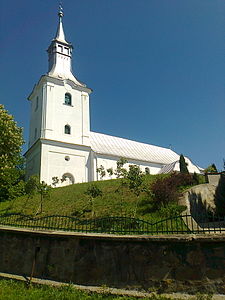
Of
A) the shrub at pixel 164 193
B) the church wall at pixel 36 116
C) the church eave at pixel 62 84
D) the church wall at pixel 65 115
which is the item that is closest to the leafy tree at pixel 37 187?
the shrub at pixel 164 193

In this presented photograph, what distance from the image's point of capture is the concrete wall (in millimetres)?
6426

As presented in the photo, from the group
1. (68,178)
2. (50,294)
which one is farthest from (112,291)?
(68,178)

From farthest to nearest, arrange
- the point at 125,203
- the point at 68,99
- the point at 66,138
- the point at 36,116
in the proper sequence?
1. the point at 68,99
2. the point at 36,116
3. the point at 66,138
4. the point at 125,203

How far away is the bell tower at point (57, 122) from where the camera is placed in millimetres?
31984

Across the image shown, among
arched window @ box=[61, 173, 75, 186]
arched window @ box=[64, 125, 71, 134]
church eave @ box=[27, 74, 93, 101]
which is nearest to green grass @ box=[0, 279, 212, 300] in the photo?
arched window @ box=[61, 173, 75, 186]

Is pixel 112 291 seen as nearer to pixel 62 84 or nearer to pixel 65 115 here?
pixel 65 115

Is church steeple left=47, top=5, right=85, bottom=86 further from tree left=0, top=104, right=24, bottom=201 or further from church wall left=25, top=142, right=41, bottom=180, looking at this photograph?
tree left=0, top=104, right=24, bottom=201

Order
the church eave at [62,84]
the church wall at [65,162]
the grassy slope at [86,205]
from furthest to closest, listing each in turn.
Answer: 1. the church eave at [62,84]
2. the church wall at [65,162]
3. the grassy slope at [86,205]

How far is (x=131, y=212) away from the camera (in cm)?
1302

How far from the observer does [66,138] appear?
34219 mm

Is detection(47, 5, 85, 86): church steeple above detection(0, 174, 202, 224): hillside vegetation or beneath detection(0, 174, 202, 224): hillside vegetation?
above

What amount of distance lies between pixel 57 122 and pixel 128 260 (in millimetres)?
28876

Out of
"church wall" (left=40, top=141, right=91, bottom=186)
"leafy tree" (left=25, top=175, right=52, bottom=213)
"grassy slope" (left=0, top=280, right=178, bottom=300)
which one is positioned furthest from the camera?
"church wall" (left=40, top=141, right=91, bottom=186)

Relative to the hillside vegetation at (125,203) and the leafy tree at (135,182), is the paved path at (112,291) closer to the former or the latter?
the hillside vegetation at (125,203)
